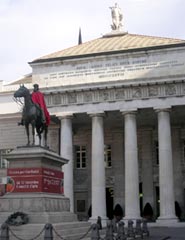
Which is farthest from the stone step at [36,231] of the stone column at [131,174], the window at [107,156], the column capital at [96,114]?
the window at [107,156]

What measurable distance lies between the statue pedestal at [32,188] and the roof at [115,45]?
24391mm

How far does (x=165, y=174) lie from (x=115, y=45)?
13.1 meters

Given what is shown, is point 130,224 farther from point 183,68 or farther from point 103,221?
point 183,68

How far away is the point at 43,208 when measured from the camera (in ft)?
Answer: 61.9

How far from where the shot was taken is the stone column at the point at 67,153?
41.6 meters

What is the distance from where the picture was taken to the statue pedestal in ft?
62.2

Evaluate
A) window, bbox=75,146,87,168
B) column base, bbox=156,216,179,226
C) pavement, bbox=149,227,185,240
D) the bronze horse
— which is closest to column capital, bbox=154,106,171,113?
column base, bbox=156,216,179,226

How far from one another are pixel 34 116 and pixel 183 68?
75.9 feet

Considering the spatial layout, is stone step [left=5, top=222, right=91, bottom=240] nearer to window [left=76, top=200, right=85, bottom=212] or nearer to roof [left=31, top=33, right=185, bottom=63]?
roof [left=31, top=33, right=185, bottom=63]

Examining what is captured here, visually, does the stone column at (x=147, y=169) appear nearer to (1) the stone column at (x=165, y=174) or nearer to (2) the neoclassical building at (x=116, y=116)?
(2) the neoclassical building at (x=116, y=116)

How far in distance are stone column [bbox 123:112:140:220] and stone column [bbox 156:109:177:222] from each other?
1977mm

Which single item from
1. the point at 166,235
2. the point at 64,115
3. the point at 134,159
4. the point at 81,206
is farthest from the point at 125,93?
the point at 166,235

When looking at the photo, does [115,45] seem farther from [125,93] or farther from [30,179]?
[30,179]

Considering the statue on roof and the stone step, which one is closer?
the stone step
